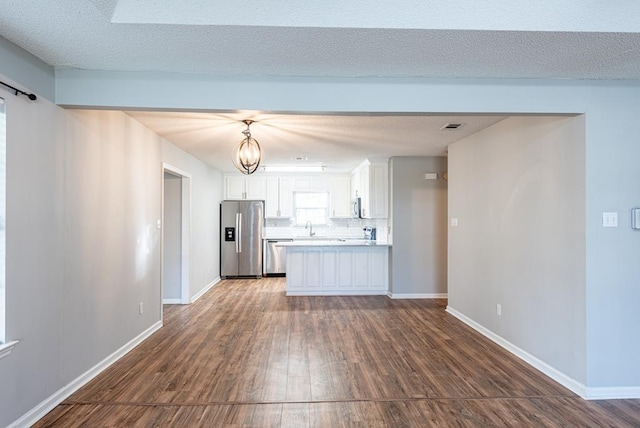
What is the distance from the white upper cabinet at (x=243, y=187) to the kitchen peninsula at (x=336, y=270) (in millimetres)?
2254

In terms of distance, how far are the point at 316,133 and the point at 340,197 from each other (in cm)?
383

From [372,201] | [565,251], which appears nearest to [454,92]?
[565,251]

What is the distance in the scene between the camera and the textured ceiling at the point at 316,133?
3590 millimetres

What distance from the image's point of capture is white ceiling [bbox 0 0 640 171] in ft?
6.32

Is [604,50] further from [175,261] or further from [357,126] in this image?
[175,261]

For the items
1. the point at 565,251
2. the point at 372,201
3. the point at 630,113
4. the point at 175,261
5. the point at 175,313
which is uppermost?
the point at 630,113

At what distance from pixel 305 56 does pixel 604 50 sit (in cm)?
189

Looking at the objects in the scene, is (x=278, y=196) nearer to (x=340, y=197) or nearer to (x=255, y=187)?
(x=255, y=187)

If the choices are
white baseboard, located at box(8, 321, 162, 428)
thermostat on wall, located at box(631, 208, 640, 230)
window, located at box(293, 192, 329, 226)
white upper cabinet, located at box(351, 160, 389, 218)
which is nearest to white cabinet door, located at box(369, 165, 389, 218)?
white upper cabinet, located at box(351, 160, 389, 218)

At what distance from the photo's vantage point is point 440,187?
19.1ft

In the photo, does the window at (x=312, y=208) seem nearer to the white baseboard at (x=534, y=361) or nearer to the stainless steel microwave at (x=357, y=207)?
the stainless steel microwave at (x=357, y=207)

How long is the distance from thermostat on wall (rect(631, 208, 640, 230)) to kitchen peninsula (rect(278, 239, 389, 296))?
366 centimetres

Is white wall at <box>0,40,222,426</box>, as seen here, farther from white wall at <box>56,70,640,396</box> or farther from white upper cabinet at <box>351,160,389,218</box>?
white upper cabinet at <box>351,160,389,218</box>

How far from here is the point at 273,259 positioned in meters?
7.87
